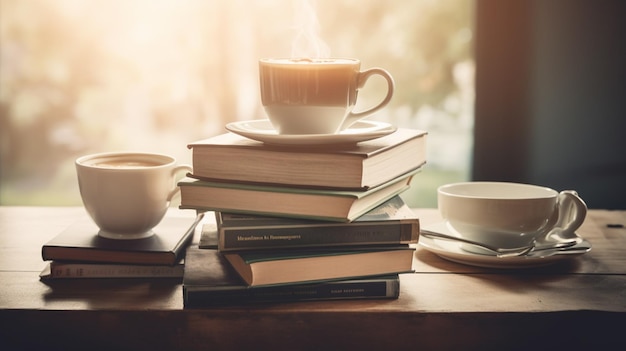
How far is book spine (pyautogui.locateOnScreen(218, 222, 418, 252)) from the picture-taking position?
2.80ft

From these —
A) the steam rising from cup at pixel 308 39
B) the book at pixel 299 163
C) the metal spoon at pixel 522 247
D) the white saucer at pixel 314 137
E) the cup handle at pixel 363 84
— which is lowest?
the metal spoon at pixel 522 247

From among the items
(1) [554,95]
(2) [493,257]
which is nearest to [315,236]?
(2) [493,257]

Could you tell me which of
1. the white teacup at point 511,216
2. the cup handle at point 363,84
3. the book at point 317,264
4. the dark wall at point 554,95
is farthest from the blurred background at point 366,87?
the book at point 317,264

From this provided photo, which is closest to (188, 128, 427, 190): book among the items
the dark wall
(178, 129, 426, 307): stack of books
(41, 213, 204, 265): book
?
(178, 129, 426, 307): stack of books

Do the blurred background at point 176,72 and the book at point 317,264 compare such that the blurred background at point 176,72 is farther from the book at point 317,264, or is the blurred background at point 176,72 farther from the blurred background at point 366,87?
the book at point 317,264

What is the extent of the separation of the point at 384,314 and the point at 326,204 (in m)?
0.15

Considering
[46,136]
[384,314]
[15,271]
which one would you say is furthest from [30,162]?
[384,314]

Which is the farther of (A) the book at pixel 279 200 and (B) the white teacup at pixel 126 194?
(B) the white teacup at pixel 126 194

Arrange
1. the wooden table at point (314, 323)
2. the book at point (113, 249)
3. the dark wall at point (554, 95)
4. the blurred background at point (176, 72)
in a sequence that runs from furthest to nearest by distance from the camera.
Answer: the blurred background at point (176, 72)
the dark wall at point (554, 95)
the book at point (113, 249)
the wooden table at point (314, 323)

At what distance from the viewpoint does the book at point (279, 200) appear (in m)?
0.85

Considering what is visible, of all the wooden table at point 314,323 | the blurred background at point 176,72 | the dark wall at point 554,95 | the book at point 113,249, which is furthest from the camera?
the blurred background at point 176,72

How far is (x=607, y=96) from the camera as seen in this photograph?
6.06 feet

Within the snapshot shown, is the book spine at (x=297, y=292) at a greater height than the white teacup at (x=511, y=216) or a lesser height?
lesser

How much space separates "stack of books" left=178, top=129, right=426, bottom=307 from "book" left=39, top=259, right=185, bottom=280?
0.05 metres
